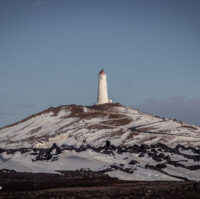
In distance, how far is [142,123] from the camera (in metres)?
74.9

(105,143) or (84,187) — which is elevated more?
(105,143)

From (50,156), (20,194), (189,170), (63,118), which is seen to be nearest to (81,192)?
(20,194)

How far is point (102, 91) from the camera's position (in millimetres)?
94750

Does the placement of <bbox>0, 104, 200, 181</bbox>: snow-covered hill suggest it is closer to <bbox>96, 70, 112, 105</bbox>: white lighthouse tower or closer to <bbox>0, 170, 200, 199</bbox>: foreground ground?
<bbox>0, 170, 200, 199</bbox>: foreground ground

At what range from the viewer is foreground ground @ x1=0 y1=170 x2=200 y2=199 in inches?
1085

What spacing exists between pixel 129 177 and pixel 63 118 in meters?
45.6

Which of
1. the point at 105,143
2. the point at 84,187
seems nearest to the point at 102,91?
the point at 105,143

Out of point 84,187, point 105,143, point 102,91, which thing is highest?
point 102,91

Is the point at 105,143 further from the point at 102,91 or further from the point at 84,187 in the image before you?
the point at 102,91

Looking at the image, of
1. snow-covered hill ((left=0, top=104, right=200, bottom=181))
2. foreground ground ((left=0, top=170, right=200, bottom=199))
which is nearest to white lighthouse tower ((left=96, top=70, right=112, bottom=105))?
snow-covered hill ((left=0, top=104, right=200, bottom=181))

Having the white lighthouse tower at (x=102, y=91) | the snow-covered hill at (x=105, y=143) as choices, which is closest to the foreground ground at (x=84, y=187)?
the snow-covered hill at (x=105, y=143)

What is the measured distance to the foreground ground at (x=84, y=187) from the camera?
2756cm

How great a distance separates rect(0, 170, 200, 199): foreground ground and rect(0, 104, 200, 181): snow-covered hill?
3.16 meters

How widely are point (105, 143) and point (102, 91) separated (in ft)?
108
